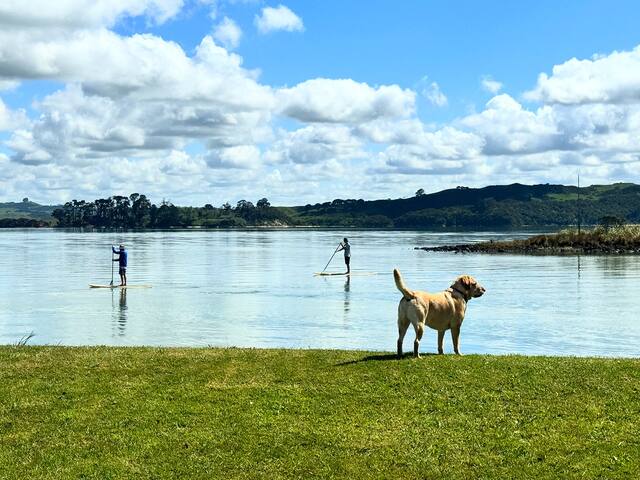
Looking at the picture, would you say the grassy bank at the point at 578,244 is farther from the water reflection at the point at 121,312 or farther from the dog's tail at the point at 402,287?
the dog's tail at the point at 402,287

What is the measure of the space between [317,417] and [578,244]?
78.4m

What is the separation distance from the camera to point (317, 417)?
37.7ft

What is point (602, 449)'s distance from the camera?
10.1 m

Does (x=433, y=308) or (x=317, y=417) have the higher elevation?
(x=433, y=308)

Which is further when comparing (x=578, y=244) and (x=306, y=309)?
(x=578, y=244)

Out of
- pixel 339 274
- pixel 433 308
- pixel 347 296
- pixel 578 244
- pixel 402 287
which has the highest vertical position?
pixel 402 287

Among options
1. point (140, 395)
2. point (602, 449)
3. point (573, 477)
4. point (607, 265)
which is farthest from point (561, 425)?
point (607, 265)

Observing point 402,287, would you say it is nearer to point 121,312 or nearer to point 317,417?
point 317,417

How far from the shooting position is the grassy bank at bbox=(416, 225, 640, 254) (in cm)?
8075

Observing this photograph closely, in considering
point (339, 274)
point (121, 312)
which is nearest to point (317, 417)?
point (121, 312)

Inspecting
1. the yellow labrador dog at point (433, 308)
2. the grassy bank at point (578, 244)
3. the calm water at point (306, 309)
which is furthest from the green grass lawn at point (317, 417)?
the grassy bank at point (578, 244)

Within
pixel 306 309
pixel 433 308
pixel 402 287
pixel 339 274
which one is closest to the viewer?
pixel 402 287

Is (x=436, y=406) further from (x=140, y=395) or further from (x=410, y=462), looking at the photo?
(x=140, y=395)

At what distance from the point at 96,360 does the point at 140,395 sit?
2616 mm
